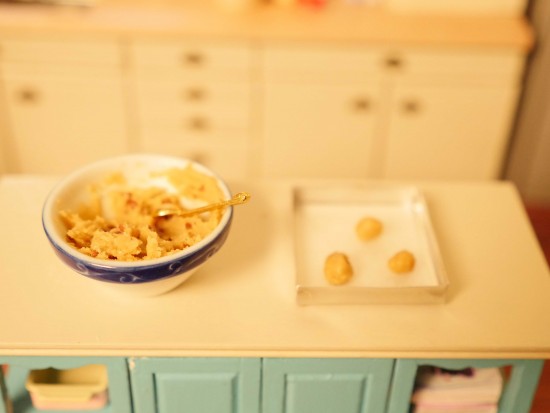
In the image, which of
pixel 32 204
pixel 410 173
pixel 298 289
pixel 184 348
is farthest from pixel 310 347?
pixel 410 173

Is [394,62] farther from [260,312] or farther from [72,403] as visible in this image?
[72,403]

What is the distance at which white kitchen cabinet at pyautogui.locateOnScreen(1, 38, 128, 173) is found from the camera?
8.64 ft

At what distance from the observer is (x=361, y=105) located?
9.02 ft

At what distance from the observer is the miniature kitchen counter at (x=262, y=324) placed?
4.46ft

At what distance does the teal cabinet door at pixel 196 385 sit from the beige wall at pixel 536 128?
1.79m

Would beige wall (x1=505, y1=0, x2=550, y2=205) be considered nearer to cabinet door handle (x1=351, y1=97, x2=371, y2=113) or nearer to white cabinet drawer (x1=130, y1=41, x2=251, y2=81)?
cabinet door handle (x1=351, y1=97, x2=371, y2=113)

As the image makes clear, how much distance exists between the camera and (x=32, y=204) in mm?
1671

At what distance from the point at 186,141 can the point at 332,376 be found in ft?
5.24

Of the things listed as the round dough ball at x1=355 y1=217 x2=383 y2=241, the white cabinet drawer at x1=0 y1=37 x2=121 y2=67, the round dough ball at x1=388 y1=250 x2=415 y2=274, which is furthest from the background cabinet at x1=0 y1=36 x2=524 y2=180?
the round dough ball at x1=388 y1=250 x2=415 y2=274

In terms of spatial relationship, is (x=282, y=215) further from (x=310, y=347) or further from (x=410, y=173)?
(x=410, y=173)

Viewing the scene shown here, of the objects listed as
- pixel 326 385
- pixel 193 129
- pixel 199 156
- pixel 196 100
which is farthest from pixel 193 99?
pixel 326 385

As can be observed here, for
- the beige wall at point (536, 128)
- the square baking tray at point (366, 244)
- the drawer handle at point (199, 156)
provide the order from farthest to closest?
the drawer handle at point (199, 156) < the beige wall at point (536, 128) < the square baking tray at point (366, 244)

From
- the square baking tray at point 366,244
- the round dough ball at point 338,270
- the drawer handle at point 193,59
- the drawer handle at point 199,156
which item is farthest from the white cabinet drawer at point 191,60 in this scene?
the round dough ball at point 338,270

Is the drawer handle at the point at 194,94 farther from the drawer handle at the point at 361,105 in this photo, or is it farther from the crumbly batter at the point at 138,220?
the crumbly batter at the point at 138,220
